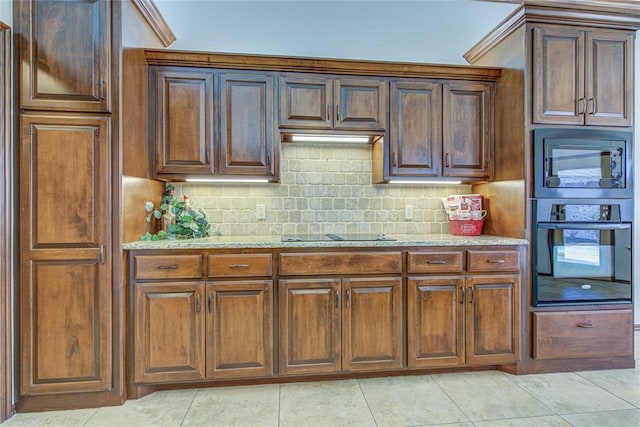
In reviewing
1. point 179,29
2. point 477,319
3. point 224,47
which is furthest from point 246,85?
point 477,319

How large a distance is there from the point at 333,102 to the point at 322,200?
0.81m

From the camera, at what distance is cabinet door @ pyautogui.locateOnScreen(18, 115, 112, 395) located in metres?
1.94

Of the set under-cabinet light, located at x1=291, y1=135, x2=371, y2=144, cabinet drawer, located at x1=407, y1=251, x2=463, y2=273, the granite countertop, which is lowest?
cabinet drawer, located at x1=407, y1=251, x2=463, y2=273

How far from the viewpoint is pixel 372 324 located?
2.26 meters

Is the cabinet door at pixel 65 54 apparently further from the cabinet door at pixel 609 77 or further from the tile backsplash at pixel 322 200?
the cabinet door at pixel 609 77

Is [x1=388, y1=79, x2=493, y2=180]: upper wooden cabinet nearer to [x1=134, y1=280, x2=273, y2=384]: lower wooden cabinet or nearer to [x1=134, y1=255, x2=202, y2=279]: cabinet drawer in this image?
[x1=134, y1=280, x2=273, y2=384]: lower wooden cabinet

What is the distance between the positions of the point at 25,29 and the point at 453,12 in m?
3.20

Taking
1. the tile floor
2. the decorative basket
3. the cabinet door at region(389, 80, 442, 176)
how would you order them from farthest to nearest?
1. the decorative basket
2. the cabinet door at region(389, 80, 442, 176)
3. the tile floor

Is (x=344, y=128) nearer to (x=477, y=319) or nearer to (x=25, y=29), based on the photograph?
(x=477, y=319)

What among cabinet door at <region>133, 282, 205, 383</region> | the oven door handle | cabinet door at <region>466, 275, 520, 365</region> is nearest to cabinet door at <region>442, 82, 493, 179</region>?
the oven door handle

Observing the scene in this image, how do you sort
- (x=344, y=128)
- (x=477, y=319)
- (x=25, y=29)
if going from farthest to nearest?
1. (x=344, y=128)
2. (x=477, y=319)
3. (x=25, y=29)

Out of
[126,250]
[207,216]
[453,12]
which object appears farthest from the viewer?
[453,12]

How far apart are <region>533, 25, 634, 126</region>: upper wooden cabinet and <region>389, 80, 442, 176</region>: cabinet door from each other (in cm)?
67

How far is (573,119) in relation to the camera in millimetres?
2432
